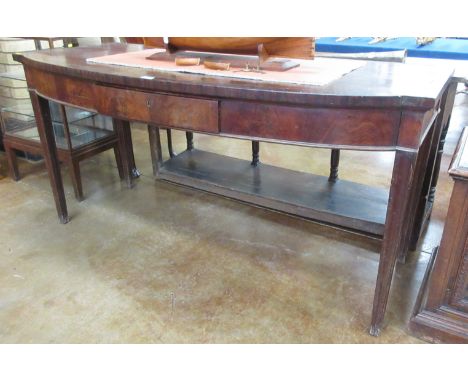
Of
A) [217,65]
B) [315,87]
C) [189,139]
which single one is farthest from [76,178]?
[315,87]

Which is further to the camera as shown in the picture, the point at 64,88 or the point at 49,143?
the point at 49,143

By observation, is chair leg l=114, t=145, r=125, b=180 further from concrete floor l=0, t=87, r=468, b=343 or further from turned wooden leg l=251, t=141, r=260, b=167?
turned wooden leg l=251, t=141, r=260, b=167

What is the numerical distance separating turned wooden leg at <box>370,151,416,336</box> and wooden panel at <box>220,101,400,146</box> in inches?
3.1

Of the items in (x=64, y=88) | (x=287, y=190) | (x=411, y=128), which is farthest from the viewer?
(x=287, y=190)

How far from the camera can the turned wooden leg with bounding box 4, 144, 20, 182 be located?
8.04 feet

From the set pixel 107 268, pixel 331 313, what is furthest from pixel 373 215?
pixel 107 268

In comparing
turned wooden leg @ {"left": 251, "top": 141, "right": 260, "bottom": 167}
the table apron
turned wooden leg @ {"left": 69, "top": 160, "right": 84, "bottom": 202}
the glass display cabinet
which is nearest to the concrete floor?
turned wooden leg @ {"left": 69, "top": 160, "right": 84, "bottom": 202}

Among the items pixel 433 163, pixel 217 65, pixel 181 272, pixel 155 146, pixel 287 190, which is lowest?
pixel 181 272

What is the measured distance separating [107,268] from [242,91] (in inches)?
40.2

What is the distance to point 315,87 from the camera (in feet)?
3.64

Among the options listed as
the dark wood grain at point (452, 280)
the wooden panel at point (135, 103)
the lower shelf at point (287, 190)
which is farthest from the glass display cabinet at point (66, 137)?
the dark wood grain at point (452, 280)

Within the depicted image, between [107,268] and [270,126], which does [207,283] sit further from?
[270,126]

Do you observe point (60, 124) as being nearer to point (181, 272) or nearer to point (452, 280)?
point (181, 272)

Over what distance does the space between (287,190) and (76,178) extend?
45.5 inches
